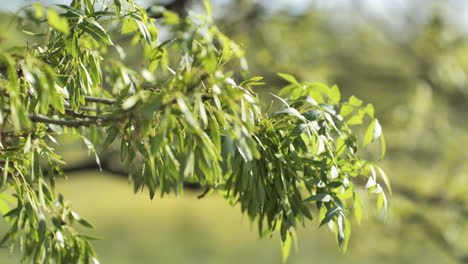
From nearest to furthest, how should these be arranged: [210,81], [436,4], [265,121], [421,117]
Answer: [210,81] < [265,121] < [421,117] < [436,4]

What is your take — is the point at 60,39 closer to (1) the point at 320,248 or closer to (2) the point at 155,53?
(2) the point at 155,53

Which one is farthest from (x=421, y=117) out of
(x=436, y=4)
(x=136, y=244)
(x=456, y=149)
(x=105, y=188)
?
(x=105, y=188)

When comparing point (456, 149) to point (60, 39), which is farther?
point (456, 149)

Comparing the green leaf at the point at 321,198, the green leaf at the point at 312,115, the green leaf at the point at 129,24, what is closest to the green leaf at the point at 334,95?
the green leaf at the point at 312,115

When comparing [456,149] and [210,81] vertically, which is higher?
[210,81]

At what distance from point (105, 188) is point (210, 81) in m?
10.6

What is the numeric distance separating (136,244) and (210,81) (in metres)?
9.42

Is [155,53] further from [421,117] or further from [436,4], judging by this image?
[436,4]

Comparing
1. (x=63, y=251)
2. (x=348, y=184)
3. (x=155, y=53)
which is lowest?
(x=63, y=251)

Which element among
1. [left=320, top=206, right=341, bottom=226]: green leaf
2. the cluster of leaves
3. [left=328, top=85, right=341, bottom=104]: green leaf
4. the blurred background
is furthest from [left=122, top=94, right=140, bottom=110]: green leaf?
the blurred background

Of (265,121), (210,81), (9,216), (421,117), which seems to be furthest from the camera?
(421,117)

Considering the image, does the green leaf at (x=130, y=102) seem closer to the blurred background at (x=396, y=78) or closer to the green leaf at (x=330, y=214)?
the green leaf at (x=330, y=214)

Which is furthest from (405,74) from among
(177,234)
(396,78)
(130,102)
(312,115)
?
(177,234)

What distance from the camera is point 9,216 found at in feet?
3.36
